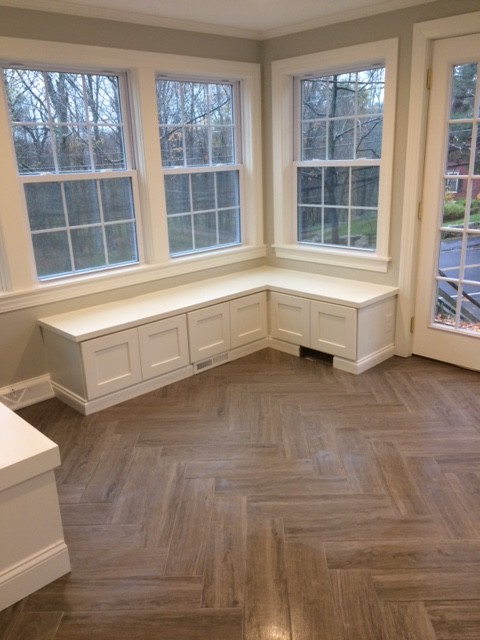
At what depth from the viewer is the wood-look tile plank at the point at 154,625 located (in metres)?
1.77

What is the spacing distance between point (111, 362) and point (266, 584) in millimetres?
1769

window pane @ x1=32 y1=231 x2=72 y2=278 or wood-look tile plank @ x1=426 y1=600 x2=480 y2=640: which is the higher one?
window pane @ x1=32 y1=231 x2=72 y2=278

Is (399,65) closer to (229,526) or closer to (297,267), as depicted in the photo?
(297,267)

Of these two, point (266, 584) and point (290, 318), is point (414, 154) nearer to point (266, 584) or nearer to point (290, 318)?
point (290, 318)

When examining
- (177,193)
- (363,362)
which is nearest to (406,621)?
(363,362)

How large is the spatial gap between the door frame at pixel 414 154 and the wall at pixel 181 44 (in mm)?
51

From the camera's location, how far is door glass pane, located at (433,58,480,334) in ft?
10.9

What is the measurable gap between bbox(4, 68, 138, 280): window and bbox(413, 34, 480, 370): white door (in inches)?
80.7

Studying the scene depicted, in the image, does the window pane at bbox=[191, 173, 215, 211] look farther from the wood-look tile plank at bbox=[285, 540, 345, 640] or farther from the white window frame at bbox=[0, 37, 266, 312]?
the wood-look tile plank at bbox=[285, 540, 345, 640]

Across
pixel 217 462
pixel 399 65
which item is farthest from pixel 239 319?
pixel 399 65

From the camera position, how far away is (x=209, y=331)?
3857mm

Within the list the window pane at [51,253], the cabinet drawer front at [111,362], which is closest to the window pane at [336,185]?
the cabinet drawer front at [111,362]

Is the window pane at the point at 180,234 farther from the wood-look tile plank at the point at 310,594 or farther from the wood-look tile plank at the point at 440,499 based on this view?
the wood-look tile plank at the point at 310,594

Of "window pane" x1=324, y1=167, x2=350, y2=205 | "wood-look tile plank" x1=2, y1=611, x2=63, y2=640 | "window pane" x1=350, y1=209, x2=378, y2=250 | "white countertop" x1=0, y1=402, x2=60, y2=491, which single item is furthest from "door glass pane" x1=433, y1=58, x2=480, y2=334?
"wood-look tile plank" x1=2, y1=611, x2=63, y2=640
